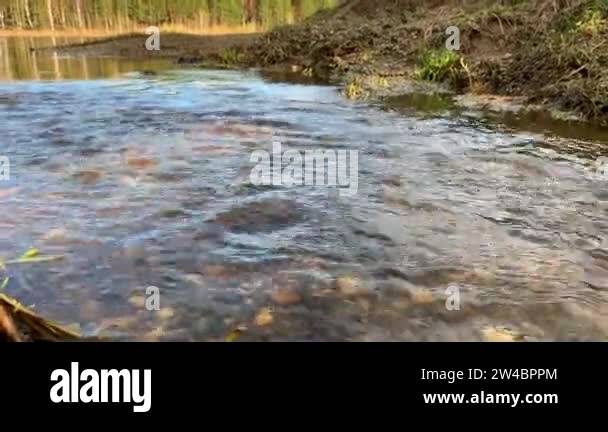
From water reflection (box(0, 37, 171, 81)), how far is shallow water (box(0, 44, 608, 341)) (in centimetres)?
590

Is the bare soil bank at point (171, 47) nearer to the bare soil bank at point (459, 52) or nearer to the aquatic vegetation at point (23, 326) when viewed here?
the bare soil bank at point (459, 52)

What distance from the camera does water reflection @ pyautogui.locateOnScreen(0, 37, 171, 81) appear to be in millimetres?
11758

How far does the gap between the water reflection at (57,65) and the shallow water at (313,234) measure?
5897mm

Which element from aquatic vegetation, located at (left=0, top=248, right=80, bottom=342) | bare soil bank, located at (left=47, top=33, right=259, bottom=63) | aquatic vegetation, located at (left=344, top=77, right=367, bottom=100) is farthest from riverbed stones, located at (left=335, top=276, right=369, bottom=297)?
bare soil bank, located at (left=47, top=33, right=259, bottom=63)

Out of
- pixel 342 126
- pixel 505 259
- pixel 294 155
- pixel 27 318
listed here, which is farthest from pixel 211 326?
pixel 342 126

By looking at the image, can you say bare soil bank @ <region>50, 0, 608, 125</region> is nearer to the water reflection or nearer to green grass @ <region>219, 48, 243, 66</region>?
green grass @ <region>219, 48, 243, 66</region>

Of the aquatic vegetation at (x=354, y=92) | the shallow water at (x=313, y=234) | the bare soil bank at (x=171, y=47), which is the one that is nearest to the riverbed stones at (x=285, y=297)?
the shallow water at (x=313, y=234)

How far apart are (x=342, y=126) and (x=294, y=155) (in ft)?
4.57

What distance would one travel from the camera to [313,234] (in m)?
3.62

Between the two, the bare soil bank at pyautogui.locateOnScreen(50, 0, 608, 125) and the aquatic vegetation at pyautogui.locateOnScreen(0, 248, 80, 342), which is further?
the bare soil bank at pyautogui.locateOnScreen(50, 0, 608, 125)

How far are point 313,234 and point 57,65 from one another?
1217 cm

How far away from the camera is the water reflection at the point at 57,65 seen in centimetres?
1176

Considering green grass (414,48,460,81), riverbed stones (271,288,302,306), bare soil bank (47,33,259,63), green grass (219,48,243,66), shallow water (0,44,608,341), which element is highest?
bare soil bank (47,33,259,63)
